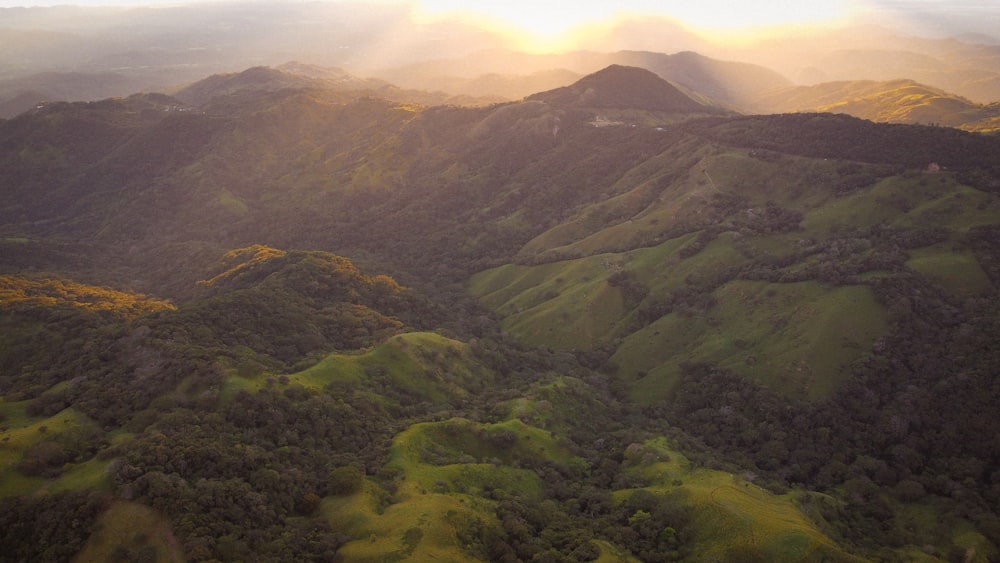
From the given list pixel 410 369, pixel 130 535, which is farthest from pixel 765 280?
pixel 130 535

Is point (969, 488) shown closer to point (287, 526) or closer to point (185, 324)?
point (287, 526)

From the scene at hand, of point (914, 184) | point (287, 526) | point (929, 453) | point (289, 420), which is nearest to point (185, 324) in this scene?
point (289, 420)

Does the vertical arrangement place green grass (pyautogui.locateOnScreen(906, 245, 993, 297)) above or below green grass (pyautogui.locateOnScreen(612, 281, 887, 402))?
above

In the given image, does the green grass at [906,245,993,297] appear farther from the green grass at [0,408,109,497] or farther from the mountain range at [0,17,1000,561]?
the green grass at [0,408,109,497]

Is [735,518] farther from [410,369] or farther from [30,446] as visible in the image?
[30,446]

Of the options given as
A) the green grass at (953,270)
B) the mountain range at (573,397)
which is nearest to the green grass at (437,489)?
the mountain range at (573,397)

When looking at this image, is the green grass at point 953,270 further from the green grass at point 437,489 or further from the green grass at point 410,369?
the green grass at point 410,369

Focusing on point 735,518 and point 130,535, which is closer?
point 130,535

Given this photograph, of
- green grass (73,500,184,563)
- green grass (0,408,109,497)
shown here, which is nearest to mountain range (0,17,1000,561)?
green grass (73,500,184,563)

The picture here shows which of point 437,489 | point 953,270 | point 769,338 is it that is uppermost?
point 953,270

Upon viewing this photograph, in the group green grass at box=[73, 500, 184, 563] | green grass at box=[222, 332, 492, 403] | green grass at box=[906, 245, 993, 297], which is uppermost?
green grass at box=[906, 245, 993, 297]

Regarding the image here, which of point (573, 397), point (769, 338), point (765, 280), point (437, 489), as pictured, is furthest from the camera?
point (765, 280)
